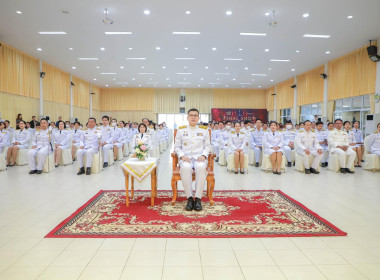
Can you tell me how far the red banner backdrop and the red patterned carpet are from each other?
68.1 feet

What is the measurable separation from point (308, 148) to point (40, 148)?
734 centimetres

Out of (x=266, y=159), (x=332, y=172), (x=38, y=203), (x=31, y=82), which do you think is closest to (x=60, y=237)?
(x=38, y=203)

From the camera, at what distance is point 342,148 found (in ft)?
25.0

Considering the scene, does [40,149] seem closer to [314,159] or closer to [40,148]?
[40,148]

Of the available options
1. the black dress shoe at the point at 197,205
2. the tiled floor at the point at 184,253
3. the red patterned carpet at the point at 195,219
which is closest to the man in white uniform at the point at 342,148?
the tiled floor at the point at 184,253

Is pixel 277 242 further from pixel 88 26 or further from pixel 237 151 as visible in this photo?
pixel 88 26

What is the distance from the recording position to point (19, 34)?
10.1 m

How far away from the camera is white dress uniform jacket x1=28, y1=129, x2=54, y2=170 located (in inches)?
277

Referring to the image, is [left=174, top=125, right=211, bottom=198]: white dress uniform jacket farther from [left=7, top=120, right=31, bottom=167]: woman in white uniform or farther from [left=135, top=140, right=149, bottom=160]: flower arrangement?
[left=7, top=120, right=31, bottom=167]: woman in white uniform

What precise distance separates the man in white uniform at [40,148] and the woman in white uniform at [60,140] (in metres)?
1.02

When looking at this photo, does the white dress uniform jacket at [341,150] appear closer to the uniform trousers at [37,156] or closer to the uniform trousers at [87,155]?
the uniform trousers at [87,155]

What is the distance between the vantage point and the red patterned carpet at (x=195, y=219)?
318cm

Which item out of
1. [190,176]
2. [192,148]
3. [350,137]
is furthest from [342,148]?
[190,176]

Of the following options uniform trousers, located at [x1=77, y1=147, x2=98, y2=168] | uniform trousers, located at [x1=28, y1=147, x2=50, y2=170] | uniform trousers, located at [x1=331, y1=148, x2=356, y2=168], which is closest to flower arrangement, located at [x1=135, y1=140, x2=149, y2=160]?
uniform trousers, located at [x1=77, y1=147, x2=98, y2=168]
